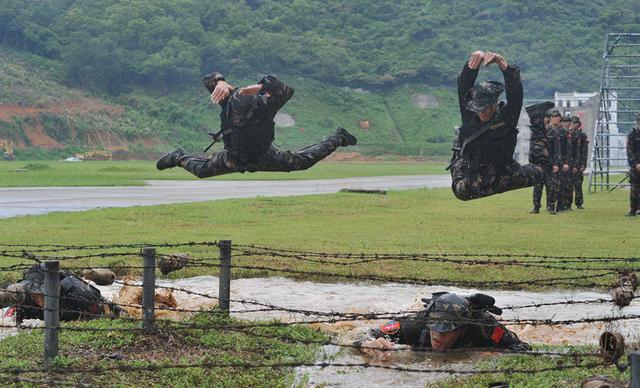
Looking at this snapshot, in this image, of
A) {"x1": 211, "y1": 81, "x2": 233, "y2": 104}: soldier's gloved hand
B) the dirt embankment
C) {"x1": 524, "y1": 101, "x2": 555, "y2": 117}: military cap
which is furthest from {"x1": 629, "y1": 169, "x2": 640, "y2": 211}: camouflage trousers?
the dirt embankment

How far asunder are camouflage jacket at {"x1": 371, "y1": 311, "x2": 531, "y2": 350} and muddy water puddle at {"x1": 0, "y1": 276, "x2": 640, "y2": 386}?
148 millimetres

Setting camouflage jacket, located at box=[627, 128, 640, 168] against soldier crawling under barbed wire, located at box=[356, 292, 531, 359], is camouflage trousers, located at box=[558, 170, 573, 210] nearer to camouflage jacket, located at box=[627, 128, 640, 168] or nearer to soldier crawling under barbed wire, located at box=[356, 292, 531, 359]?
camouflage jacket, located at box=[627, 128, 640, 168]

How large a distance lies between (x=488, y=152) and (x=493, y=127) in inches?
11.7

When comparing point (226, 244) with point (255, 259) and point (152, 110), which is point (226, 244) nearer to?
point (255, 259)

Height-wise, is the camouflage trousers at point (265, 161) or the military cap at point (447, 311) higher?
the camouflage trousers at point (265, 161)

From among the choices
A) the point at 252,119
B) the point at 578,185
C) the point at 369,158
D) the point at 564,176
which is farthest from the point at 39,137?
the point at 252,119

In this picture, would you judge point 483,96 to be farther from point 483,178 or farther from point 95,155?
point 95,155

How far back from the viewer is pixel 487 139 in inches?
432

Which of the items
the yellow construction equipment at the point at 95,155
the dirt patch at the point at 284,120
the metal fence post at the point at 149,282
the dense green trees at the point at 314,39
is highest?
the dense green trees at the point at 314,39

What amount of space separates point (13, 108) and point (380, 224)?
66.5m

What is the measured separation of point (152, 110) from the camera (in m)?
80.4

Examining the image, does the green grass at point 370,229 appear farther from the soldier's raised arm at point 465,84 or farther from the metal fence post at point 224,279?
the soldier's raised arm at point 465,84

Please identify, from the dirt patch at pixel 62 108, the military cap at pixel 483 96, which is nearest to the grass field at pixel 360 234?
the military cap at pixel 483 96

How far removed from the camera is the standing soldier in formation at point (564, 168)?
31.3 m
